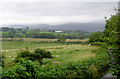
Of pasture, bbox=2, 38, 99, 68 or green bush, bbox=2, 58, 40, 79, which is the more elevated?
green bush, bbox=2, 58, 40, 79

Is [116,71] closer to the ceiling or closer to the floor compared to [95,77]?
closer to the ceiling

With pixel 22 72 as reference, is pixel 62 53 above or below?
below

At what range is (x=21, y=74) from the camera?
288cm

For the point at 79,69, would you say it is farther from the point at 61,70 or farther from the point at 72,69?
the point at 61,70

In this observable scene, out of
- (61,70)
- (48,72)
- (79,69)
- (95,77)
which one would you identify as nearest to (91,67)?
(95,77)

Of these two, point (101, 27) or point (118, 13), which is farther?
point (101, 27)

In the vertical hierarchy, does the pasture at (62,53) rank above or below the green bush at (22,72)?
below

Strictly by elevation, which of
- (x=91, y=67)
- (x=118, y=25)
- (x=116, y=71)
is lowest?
(x=91, y=67)

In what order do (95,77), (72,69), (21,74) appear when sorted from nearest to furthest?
(21,74) < (72,69) < (95,77)

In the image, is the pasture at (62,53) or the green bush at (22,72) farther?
the pasture at (62,53)

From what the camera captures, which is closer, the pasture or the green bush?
the green bush

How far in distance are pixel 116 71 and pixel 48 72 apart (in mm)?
1895

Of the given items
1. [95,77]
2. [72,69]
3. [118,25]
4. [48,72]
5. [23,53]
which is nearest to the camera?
[118,25]

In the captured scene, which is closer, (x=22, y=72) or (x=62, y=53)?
(x=22, y=72)
